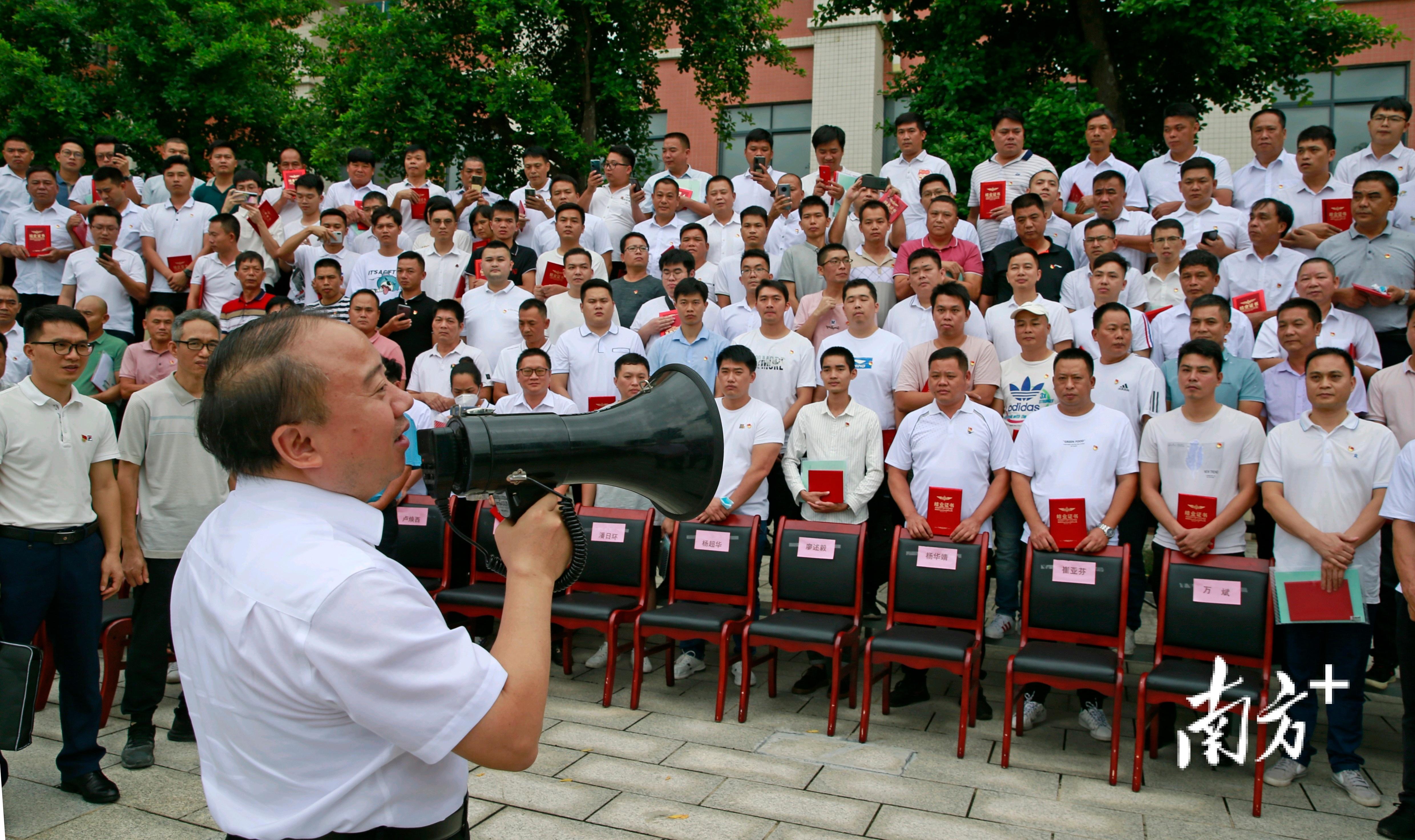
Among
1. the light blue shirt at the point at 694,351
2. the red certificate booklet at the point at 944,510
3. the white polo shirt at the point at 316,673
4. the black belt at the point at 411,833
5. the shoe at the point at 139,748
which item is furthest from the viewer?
the light blue shirt at the point at 694,351

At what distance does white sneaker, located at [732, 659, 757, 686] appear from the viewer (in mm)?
5508

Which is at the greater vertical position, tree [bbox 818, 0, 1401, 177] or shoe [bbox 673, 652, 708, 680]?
tree [bbox 818, 0, 1401, 177]

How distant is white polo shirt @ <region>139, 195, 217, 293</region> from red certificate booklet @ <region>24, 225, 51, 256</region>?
72 centimetres

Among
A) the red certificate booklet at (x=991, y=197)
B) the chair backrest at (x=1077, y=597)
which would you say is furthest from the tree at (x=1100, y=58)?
the chair backrest at (x=1077, y=597)

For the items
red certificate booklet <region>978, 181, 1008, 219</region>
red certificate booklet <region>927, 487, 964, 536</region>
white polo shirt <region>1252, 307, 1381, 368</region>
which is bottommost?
red certificate booklet <region>927, 487, 964, 536</region>

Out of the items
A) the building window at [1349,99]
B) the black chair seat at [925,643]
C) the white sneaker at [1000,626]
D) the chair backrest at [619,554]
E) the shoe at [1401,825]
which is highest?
the building window at [1349,99]

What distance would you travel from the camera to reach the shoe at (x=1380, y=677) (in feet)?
16.7

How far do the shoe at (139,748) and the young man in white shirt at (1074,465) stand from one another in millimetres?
4149

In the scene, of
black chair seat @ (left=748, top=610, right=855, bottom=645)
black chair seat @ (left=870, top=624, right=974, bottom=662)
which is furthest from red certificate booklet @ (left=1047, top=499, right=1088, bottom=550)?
black chair seat @ (left=748, top=610, right=855, bottom=645)

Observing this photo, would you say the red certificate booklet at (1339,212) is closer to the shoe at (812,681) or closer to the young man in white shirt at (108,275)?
the shoe at (812,681)

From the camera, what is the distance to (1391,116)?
6543mm

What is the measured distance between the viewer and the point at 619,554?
5617 millimetres

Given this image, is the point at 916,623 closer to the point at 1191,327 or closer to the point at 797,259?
the point at 1191,327

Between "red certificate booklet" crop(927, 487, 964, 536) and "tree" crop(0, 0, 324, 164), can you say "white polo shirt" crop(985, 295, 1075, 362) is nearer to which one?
"red certificate booklet" crop(927, 487, 964, 536)
